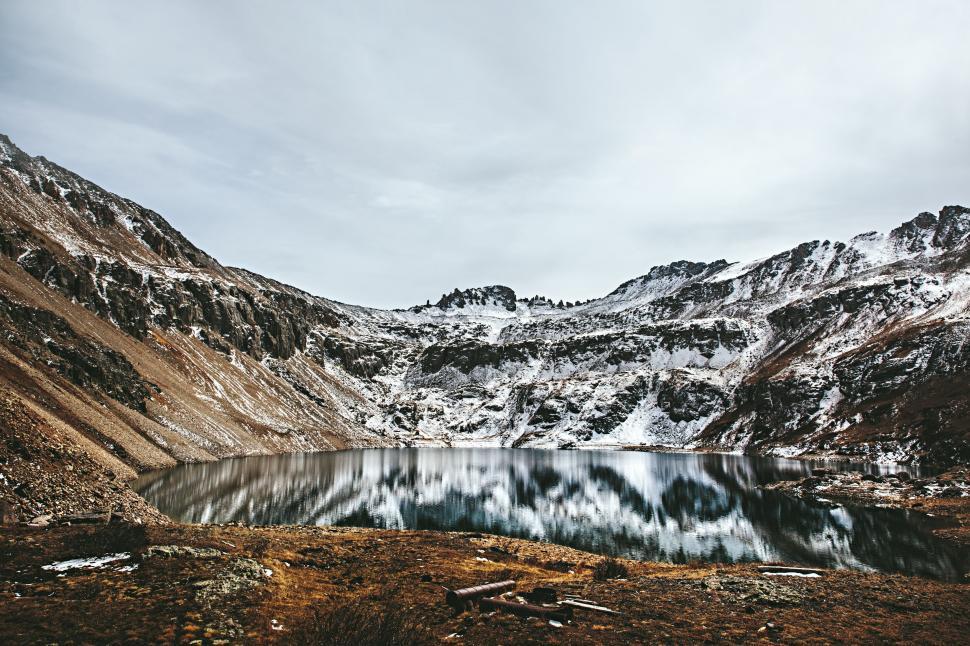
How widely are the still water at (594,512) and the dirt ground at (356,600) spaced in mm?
15231

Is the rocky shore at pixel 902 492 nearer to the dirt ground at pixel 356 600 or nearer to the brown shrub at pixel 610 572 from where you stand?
the dirt ground at pixel 356 600

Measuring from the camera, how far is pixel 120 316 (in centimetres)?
12006

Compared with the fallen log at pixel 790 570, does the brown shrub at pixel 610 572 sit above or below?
above

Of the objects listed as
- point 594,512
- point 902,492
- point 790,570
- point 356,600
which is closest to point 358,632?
point 356,600

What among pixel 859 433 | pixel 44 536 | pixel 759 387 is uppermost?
pixel 759 387

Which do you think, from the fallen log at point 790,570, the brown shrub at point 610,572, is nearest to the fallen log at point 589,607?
the brown shrub at point 610,572

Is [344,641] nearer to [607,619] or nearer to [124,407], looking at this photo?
[607,619]

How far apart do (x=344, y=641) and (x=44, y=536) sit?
15.0 metres

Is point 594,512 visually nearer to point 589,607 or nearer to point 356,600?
point 589,607

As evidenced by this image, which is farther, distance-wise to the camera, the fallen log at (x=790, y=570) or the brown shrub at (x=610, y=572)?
the fallen log at (x=790, y=570)

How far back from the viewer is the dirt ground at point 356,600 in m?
11.5

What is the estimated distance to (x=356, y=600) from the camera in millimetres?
16297

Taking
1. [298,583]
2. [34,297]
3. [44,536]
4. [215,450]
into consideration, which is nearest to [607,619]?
[298,583]

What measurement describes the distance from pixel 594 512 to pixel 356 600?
162 feet
